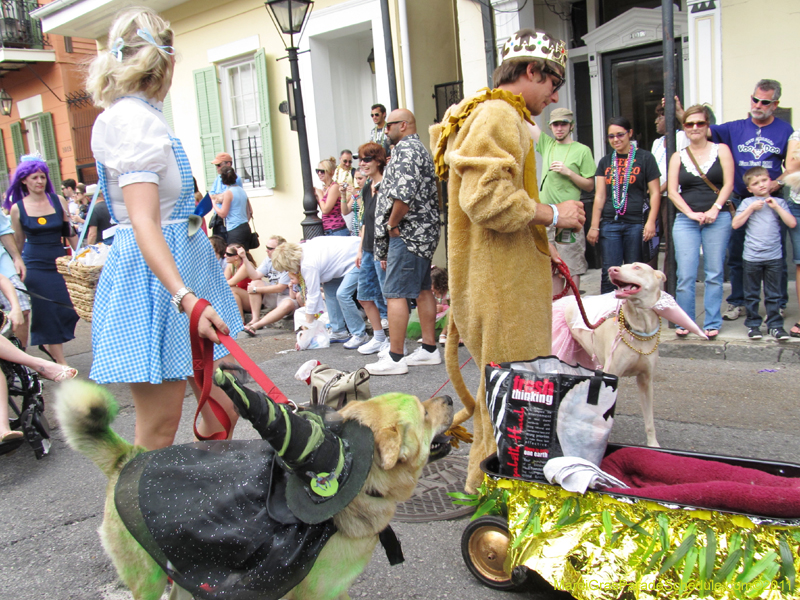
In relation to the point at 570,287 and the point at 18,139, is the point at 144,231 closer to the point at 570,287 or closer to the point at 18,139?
the point at 570,287

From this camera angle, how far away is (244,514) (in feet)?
6.00

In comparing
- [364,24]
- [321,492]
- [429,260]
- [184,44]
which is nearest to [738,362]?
[429,260]

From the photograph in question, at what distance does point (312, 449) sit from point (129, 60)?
4.96 ft

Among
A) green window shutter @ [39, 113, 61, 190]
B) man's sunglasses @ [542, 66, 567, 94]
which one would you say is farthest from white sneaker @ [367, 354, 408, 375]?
green window shutter @ [39, 113, 61, 190]

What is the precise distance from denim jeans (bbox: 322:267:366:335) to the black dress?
261 centimetres

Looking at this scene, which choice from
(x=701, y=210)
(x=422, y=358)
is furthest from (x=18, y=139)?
(x=701, y=210)

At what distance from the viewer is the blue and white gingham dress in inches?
88.7

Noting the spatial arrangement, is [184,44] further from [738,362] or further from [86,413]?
[86,413]

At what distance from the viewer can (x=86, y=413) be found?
1.98m

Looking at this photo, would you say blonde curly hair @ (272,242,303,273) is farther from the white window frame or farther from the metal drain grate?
the white window frame

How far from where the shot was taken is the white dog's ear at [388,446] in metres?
1.85

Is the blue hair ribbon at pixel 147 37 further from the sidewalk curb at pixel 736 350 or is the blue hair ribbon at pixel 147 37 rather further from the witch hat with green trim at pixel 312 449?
the sidewalk curb at pixel 736 350

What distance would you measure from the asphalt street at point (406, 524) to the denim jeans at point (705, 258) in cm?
59

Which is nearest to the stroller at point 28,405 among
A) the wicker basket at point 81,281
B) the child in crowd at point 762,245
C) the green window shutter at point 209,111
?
the wicker basket at point 81,281
